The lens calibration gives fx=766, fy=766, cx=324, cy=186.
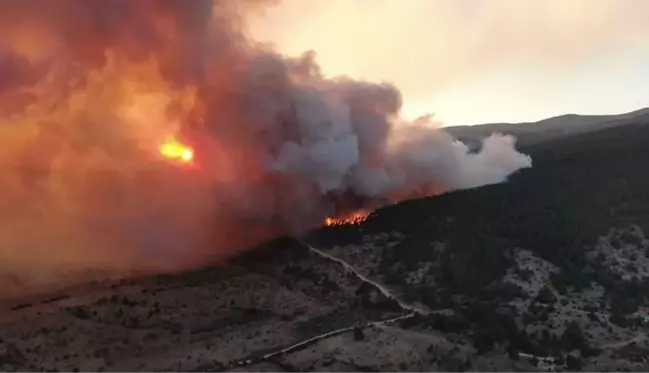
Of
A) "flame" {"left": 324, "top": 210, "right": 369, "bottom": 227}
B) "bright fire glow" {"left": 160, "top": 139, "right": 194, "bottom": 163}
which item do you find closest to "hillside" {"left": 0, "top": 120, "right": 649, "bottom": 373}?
"flame" {"left": 324, "top": 210, "right": 369, "bottom": 227}

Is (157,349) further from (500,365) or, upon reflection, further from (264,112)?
(264,112)

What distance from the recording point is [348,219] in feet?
247

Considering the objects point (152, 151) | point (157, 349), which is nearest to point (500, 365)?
point (157, 349)

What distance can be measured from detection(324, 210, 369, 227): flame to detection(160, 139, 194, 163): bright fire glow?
1464 centimetres

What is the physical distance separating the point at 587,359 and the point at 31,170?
50.7m

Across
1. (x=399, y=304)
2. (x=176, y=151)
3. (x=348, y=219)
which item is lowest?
(x=399, y=304)

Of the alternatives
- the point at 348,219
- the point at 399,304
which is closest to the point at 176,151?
the point at 348,219

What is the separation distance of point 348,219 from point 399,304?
763 inches

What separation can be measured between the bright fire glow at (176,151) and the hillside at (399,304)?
13.1 m

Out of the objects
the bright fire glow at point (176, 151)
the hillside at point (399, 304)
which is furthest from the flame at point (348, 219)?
the bright fire glow at point (176, 151)

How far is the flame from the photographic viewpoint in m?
73.5

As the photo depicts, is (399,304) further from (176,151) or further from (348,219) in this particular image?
(176,151)

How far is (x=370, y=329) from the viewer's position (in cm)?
5178

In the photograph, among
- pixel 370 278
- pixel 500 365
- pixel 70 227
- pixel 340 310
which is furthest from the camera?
pixel 70 227
